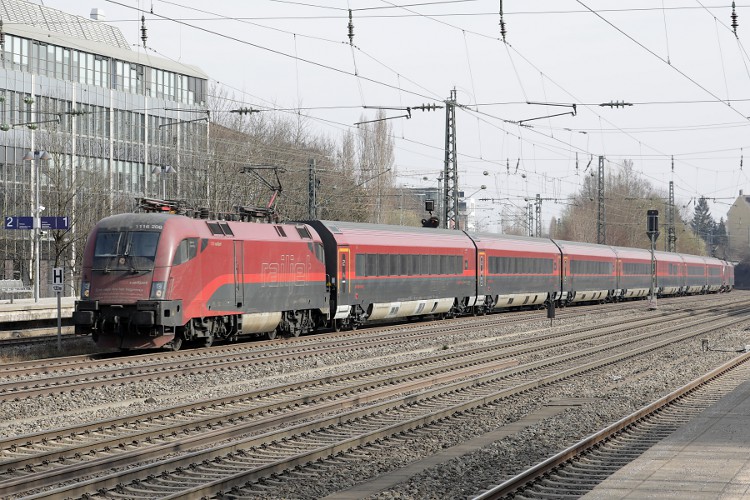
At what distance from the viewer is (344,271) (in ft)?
108

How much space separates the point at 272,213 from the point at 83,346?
20.7 feet

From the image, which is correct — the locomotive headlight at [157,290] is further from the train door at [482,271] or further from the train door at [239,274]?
the train door at [482,271]

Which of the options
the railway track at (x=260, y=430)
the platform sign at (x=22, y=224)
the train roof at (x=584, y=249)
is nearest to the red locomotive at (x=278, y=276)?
the train roof at (x=584, y=249)

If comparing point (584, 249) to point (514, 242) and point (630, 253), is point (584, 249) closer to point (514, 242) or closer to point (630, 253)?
point (630, 253)

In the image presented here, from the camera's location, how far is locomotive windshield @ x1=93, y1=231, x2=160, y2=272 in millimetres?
24312

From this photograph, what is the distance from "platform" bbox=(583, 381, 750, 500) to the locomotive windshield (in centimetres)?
1365

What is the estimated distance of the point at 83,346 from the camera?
28.2 m

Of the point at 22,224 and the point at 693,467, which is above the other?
the point at 22,224

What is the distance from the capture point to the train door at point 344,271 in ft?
107

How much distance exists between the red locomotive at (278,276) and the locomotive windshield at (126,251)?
0.03 metres

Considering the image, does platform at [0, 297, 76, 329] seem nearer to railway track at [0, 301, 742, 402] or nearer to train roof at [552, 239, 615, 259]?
railway track at [0, 301, 742, 402]

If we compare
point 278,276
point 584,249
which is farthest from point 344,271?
point 584,249

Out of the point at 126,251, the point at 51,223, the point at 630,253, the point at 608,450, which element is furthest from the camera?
the point at 630,253

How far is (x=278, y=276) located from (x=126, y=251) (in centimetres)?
557
